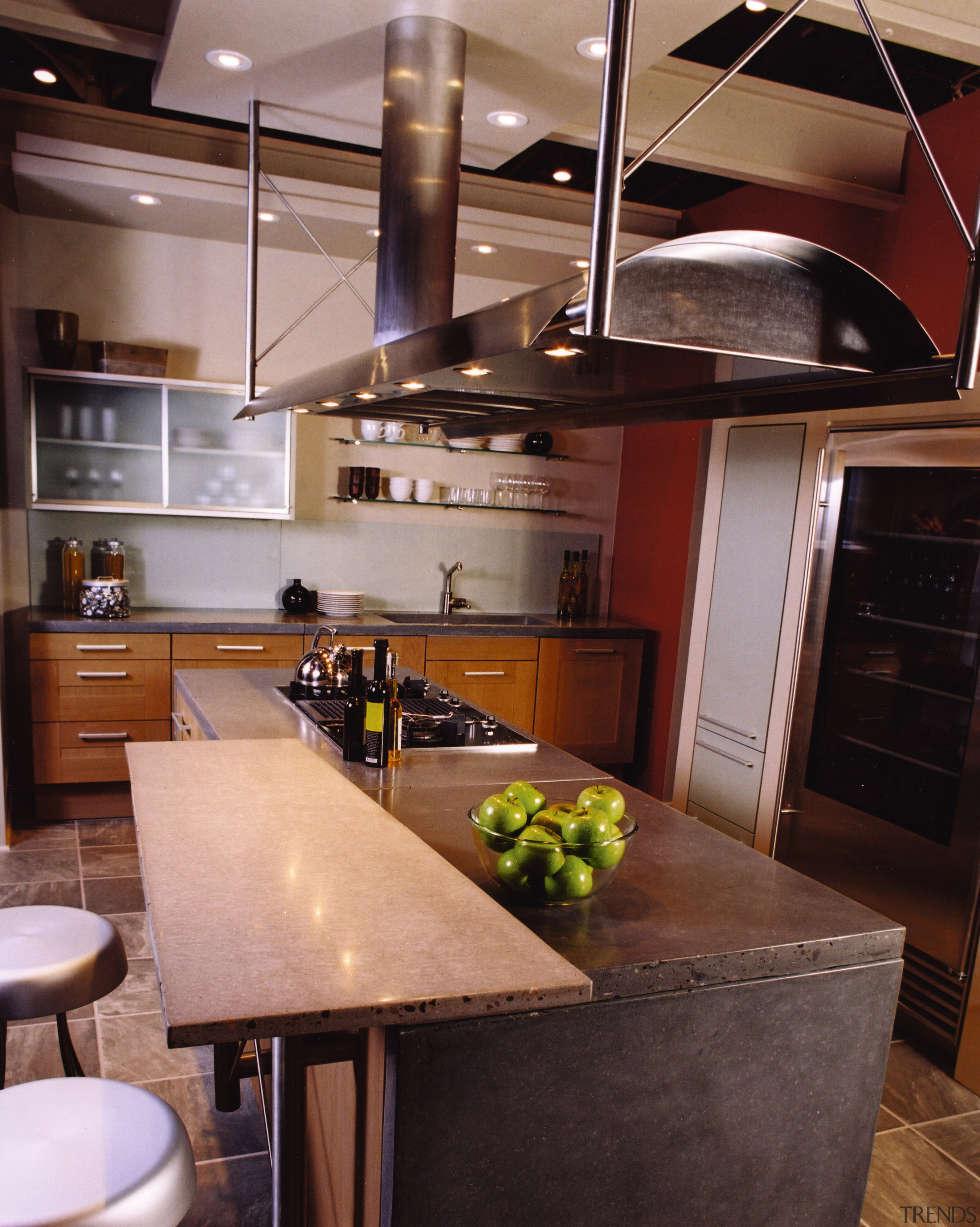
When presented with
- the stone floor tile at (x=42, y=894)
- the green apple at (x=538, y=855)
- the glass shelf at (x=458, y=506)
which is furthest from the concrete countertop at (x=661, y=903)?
the glass shelf at (x=458, y=506)

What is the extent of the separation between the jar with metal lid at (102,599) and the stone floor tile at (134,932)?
58.8 inches

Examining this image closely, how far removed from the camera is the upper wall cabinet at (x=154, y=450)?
14.6ft

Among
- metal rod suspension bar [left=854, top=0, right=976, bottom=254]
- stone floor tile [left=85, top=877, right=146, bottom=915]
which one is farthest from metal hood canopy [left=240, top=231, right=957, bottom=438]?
stone floor tile [left=85, top=877, right=146, bottom=915]

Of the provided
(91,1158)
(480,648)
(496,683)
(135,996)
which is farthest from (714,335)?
(496,683)

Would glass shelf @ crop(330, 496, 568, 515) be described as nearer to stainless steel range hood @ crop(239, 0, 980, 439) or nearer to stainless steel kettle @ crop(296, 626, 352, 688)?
stainless steel kettle @ crop(296, 626, 352, 688)

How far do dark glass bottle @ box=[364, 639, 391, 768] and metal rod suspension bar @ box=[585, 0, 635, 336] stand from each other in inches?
62.1

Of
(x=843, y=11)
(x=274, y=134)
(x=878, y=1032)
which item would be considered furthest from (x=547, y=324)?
(x=274, y=134)

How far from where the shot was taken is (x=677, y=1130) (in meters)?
1.51

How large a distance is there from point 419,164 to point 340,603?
2.94 m

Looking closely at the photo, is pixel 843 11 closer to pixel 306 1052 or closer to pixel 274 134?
pixel 274 134

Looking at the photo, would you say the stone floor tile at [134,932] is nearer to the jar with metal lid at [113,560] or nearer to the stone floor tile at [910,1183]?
the jar with metal lid at [113,560]

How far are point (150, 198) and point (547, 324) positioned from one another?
144 inches

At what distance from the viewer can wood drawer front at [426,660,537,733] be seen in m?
4.87

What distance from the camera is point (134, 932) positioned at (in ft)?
11.2
